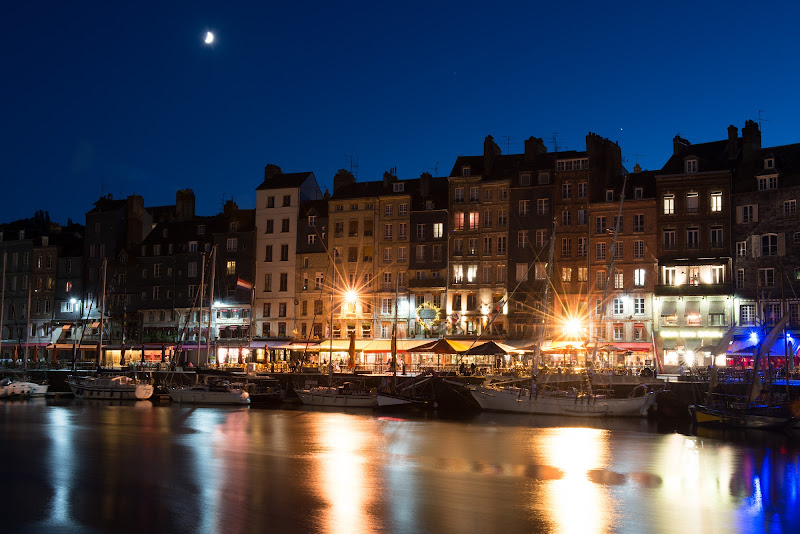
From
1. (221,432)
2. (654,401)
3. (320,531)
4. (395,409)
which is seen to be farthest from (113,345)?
(320,531)

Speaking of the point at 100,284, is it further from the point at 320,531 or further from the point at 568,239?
the point at 320,531

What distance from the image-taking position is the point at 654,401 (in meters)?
50.7

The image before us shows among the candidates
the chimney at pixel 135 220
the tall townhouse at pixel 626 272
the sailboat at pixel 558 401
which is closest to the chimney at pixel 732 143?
the tall townhouse at pixel 626 272

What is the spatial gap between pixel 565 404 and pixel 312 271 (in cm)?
3119

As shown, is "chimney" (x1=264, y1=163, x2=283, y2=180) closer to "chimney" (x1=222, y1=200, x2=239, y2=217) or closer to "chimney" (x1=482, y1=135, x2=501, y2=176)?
"chimney" (x1=222, y1=200, x2=239, y2=217)

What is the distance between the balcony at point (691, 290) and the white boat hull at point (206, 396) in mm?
31783

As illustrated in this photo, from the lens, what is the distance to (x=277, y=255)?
7762 centimetres

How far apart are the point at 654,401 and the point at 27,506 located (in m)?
37.3

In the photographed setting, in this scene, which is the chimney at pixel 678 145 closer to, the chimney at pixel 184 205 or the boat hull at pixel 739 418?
the boat hull at pixel 739 418

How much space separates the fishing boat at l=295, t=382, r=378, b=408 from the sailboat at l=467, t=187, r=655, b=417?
7.06 meters

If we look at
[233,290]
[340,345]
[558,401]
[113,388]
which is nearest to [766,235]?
[558,401]

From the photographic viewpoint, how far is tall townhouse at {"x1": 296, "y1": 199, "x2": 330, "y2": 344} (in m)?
74.7

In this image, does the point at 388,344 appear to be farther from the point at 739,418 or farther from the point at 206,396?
the point at 739,418

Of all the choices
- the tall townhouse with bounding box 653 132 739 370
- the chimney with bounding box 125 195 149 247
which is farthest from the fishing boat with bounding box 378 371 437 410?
the chimney with bounding box 125 195 149 247
